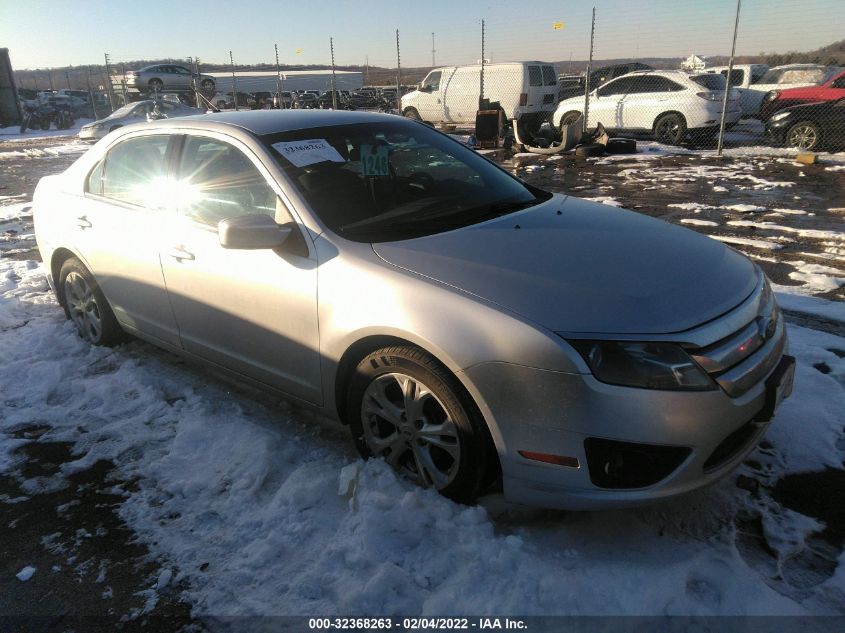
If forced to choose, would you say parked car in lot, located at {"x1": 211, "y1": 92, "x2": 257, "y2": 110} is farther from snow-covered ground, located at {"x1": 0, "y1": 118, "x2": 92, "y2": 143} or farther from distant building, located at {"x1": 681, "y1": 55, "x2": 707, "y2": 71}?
distant building, located at {"x1": 681, "y1": 55, "x2": 707, "y2": 71}

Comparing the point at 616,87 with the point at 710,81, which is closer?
the point at 710,81

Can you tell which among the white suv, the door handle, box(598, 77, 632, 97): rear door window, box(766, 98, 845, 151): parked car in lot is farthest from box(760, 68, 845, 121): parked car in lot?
the door handle

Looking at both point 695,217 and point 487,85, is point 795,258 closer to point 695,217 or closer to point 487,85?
point 695,217

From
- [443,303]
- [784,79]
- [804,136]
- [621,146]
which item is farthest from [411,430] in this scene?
[784,79]

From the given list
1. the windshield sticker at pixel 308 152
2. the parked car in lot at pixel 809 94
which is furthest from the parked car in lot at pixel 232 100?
the windshield sticker at pixel 308 152

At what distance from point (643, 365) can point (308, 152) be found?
76.3 inches

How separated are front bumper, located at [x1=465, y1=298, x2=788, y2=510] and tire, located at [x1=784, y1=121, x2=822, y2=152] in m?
12.7

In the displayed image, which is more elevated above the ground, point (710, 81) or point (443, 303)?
point (710, 81)

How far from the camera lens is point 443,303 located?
218cm

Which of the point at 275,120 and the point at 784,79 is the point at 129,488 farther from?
the point at 784,79

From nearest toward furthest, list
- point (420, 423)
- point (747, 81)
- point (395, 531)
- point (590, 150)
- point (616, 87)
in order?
point (395, 531)
point (420, 423)
point (590, 150)
point (616, 87)
point (747, 81)

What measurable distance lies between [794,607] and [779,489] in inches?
27.1

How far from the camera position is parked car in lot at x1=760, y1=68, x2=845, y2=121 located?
43.2 ft

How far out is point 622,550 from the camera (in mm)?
2172
